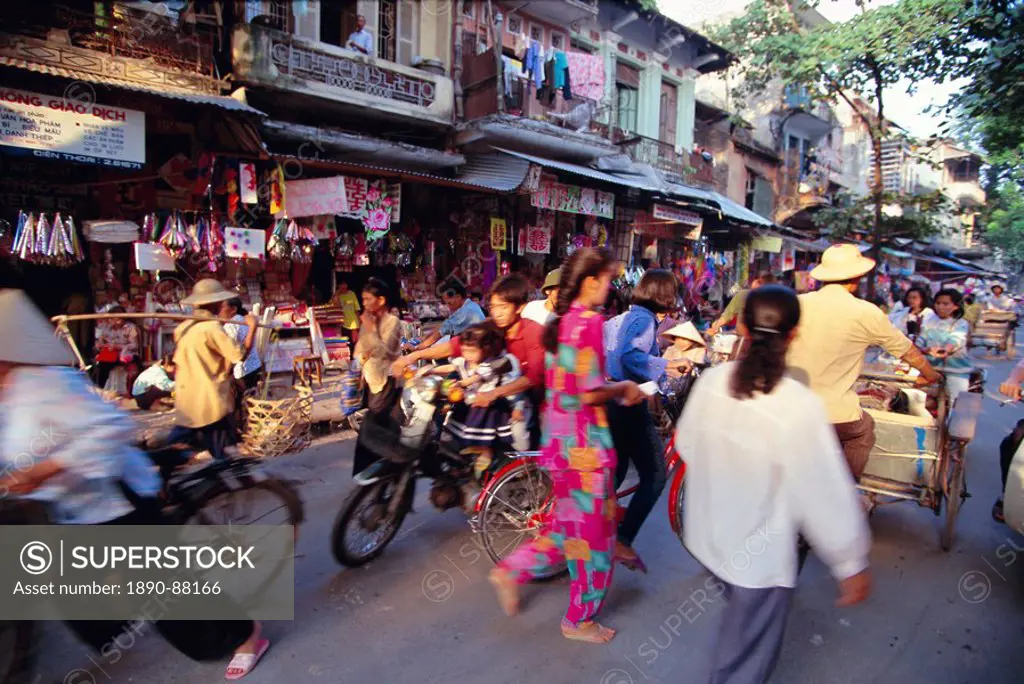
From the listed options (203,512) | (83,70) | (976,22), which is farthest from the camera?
(976,22)

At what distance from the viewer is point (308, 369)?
8258 millimetres

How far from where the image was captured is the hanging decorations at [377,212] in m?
7.63

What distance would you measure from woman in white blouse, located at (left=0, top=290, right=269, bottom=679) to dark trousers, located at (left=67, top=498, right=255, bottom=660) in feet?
0.21

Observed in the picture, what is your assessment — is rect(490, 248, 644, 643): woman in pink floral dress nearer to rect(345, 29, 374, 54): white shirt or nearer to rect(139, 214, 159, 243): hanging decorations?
rect(139, 214, 159, 243): hanging decorations

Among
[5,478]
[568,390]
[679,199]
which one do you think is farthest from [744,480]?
[679,199]

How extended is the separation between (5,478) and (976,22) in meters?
10.2

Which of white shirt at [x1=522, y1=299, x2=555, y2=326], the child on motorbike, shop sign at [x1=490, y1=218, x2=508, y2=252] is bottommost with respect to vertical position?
the child on motorbike

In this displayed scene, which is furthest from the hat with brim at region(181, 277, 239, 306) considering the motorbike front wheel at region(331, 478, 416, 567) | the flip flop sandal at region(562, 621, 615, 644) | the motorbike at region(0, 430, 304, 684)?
the flip flop sandal at region(562, 621, 615, 644)

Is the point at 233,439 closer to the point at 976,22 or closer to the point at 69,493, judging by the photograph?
the point at 69,493

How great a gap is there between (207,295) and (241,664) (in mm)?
2150

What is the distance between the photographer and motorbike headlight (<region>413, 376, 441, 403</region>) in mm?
3383

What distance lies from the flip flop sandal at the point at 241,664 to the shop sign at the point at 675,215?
10.5m

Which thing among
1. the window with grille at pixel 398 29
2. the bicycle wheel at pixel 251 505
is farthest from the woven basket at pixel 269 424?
the window with grille at pixel 398 29

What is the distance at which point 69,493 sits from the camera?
6.79ft
